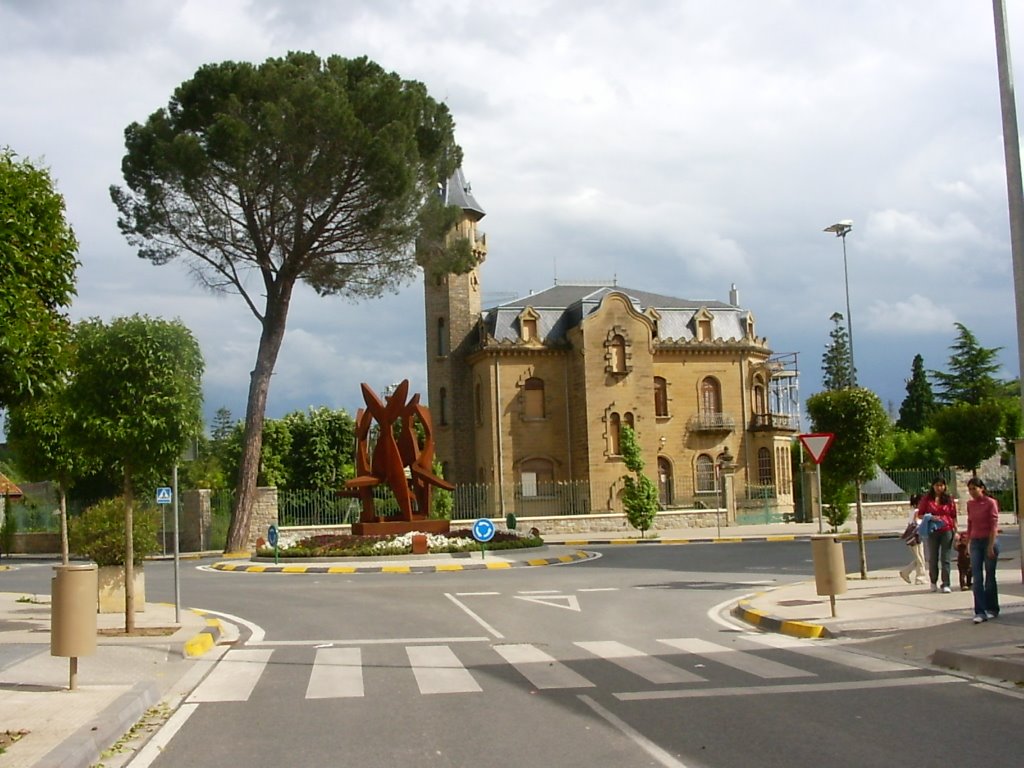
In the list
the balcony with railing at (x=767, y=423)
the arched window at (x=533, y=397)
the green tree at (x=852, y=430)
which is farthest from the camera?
the balcony with railing at (x=767, y=423)

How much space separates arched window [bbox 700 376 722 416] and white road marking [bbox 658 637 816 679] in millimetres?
44889

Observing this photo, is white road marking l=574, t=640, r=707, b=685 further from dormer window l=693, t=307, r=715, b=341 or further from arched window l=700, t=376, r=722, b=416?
dormer window l=693, t=307, r=715, b=341

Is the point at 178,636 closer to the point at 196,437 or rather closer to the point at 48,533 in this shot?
the point at 196,437

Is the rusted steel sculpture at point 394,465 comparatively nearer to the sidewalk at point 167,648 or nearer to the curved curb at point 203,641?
the sidewalk at point 167,648

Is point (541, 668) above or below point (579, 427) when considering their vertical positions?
below

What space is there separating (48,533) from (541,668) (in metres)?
37.5

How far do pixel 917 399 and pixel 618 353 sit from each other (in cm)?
3785

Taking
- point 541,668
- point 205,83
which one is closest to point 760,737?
point 541,668

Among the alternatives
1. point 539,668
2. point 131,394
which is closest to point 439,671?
point 539,668

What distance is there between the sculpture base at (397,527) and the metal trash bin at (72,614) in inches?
868

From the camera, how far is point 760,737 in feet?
25.1

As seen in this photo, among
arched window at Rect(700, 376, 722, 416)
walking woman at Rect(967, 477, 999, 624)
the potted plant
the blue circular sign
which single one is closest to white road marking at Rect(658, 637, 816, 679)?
walking woman at Rect(967, 477, 999, 624)

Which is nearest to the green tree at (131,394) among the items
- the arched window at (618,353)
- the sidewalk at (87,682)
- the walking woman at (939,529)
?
the sidewalk at (87,682)

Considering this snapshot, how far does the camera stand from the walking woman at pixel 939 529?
16.5 m
